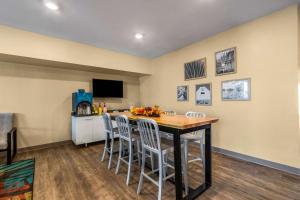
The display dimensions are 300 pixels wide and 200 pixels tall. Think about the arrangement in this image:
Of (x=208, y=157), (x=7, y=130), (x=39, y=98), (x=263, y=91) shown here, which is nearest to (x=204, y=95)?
(x=263, y=91)

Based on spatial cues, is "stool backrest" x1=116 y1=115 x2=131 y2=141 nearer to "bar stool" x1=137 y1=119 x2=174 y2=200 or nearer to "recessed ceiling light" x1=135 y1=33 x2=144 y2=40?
"bar stool" x1=137 y1=119 x2=174 y2=200

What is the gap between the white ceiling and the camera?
2.19 meters

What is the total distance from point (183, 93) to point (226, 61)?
1292mm

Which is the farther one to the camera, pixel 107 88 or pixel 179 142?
pixel 107 88

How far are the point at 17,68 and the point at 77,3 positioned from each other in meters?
2.50

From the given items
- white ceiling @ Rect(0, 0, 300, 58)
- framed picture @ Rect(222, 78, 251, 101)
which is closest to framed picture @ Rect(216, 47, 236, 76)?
framed picture @ Rect(222, 78, 251, 101)

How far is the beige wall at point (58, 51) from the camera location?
2762mm

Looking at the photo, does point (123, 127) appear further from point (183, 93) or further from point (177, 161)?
point (183, 93)

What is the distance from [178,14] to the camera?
2465mm

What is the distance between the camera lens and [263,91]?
102 inches

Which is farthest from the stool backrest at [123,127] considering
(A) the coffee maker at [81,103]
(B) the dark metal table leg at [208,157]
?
(A) the coffee maker at [81,103]

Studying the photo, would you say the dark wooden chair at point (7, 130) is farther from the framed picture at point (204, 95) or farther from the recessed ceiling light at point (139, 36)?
the framed picture at point (204, 95)

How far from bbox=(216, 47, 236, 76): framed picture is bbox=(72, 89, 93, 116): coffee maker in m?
3.28

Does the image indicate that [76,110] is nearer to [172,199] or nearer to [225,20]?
[172,199]
